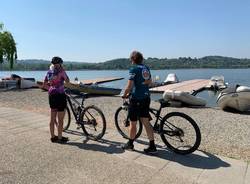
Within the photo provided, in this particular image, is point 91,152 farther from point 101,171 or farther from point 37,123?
point 37,123

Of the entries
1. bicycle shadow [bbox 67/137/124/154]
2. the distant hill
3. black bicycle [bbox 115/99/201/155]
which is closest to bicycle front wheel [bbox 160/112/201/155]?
black bicycle [bbox 115/99/201/155]

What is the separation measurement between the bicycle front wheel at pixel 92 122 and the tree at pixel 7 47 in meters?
20.9

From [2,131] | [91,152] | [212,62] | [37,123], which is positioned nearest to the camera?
[91,152]

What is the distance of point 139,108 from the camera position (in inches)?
222

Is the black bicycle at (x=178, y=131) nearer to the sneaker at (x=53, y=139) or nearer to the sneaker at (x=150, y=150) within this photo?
the sneaker at (x=150, y=150)

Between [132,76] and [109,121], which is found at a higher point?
[132,76]

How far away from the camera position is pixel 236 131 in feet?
25.7

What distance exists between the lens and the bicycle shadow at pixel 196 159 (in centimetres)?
510

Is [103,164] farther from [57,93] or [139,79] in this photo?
[57,93]

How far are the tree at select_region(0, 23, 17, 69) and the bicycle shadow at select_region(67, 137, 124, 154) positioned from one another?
21.3 metres

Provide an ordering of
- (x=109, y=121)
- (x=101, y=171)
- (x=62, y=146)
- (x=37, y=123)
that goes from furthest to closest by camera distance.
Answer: (x=109, y=121) → (x=37, y=123) → (x=62, y=146) → (x=101, y=171)

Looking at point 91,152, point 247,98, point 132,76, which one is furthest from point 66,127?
point 247,98

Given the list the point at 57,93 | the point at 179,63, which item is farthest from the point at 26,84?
the point at 179,63

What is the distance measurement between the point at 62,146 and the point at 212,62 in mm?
113330
